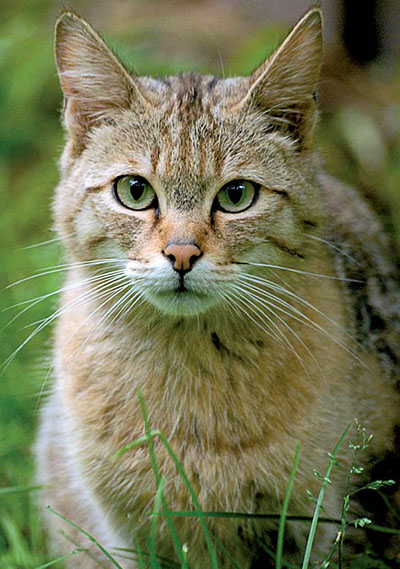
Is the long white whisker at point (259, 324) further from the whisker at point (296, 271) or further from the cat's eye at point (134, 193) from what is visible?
the cat's eye at point (134, 193)

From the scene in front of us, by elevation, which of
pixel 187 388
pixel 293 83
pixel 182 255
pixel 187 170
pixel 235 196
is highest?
pixel 293 83

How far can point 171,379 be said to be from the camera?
108 inches

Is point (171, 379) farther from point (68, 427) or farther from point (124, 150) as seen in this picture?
point (124, 150)

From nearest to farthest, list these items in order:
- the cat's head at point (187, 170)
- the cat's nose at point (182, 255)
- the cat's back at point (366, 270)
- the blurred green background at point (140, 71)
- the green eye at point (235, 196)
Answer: the cat's nose at point (182, 255), the cat's head at point (187, 170), the green eye at point (235, 196), the cat's back at point (366, 270), the blurred green background at point (140, 71)

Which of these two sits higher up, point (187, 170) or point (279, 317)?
point (187, 170)

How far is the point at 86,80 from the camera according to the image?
2717 millimetres

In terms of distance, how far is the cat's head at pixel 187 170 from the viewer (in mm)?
2424

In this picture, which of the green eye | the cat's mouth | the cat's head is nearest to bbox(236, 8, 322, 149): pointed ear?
the cat's head

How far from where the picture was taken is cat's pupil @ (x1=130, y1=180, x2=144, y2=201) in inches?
100

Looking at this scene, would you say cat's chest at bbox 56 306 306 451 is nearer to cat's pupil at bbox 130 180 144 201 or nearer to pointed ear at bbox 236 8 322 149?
cat's pupil at bbox 130 180 144 201

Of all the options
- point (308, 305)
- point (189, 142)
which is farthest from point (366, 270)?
point (189, 142)

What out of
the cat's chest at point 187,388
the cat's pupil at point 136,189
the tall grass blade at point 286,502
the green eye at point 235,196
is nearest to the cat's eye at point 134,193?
the cat's pupil at point 136,189

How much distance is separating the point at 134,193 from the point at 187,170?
20cm

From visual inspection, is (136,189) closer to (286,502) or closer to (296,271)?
(296,271)
